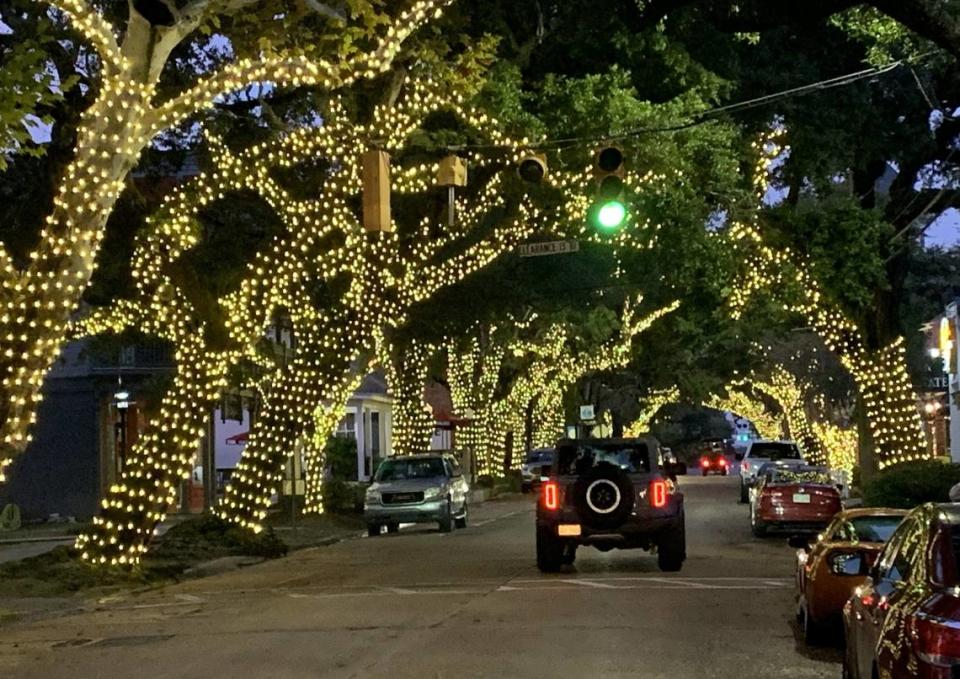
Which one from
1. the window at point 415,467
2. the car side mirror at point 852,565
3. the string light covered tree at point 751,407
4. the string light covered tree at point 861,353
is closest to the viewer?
the car side mirror at point 852,565

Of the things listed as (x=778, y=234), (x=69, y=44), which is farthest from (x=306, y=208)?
(x=778, y=234)

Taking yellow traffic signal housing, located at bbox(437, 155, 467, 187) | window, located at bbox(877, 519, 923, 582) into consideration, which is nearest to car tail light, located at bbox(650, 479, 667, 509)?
yellow traffic signal housing, located at bbox(437, 155, 467, 187)

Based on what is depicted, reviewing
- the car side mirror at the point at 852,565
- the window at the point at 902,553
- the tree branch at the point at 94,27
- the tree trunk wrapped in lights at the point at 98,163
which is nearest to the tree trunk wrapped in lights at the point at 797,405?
the tree trunk wrapped in lights at the point at 98,163

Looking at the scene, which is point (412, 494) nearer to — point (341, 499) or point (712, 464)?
point (341, 499)

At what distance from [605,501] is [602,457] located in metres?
1.22

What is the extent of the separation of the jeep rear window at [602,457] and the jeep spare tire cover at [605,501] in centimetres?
79

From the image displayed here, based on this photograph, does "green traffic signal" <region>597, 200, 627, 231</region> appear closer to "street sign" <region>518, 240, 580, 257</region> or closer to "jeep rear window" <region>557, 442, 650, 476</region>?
"jeep rear window" <region>557, 442, 650, 476</region>

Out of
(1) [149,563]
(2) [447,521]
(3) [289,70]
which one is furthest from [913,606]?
(2) [447,521]

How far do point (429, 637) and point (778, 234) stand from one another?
621 inches

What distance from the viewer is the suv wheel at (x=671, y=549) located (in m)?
20.0

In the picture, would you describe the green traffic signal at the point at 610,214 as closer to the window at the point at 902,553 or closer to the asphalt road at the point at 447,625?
the asphalt road at the point at 447,625

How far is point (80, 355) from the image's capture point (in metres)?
36.2

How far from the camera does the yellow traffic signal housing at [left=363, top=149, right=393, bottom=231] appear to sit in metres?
18.2

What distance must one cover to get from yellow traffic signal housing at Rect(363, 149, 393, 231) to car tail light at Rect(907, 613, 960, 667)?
12354mm
